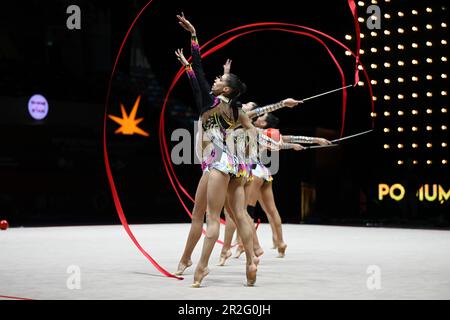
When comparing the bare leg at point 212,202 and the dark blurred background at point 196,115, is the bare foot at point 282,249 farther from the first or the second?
the dark blurred background at point 196,115

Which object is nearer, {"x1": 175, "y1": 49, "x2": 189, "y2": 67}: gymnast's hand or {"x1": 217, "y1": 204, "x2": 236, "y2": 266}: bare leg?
{"x1": 175, "y1": 49, "x2": 189, "y2": 67}: gymnast's hand

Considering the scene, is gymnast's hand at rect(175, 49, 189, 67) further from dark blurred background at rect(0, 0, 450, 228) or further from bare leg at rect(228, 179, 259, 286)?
dark blurred background at rect(0, 0, 450, 228)

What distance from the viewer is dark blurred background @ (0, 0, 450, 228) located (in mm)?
13336

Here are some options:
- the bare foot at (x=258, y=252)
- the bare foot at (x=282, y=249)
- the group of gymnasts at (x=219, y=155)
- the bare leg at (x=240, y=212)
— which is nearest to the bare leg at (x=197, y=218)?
the group of gymnasts at (x=219, y=155)

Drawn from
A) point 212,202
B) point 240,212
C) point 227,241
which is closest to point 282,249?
point 227,241

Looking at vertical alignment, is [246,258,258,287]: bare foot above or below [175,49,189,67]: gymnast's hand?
below

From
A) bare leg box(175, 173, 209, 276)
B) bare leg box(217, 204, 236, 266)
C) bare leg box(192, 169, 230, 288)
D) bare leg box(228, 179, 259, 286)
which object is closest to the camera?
bare leg box(192, 169, 230, 288)

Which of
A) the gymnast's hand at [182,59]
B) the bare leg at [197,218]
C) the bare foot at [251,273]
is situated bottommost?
the bare foot at [251,273]

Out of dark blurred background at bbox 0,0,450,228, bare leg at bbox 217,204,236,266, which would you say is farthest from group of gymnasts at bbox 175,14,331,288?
dark blurred background at bbox 0,0,450,228

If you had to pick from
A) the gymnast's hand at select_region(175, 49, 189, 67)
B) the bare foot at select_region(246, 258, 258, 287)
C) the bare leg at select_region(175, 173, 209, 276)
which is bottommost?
the bare foot at select_region(246, 258, 258, 287)

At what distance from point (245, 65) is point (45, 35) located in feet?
14.7

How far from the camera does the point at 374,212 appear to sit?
15062 millimetres

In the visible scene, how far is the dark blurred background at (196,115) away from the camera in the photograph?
43.8 feet

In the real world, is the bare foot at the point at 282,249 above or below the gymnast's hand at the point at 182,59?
below
